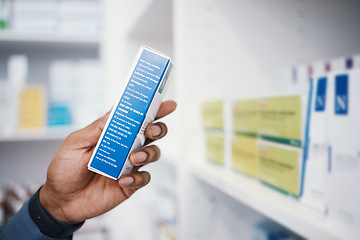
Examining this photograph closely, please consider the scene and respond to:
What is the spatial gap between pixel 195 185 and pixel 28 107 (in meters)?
1.30

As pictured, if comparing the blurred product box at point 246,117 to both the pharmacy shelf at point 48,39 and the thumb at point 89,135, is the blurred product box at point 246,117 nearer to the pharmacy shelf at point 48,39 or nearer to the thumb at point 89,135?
the thumb at point 89,135

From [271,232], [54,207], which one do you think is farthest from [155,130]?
[271,232]

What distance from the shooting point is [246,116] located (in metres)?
0.67

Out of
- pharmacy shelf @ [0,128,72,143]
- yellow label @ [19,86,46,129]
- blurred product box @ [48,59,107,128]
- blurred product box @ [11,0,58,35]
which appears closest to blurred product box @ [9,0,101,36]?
blurred product box @ [11,0,58,35]

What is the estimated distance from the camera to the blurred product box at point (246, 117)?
0.64 meters

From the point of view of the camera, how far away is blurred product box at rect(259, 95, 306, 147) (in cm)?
51

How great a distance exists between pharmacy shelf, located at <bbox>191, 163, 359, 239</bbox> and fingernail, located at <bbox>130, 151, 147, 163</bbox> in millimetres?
219

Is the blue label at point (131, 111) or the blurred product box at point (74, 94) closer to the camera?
the blue label at point (131, 111)

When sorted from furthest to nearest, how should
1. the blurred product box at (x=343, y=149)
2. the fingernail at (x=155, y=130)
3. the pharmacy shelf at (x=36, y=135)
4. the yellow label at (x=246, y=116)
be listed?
the pharmacy shelf at (x=36, y=135) < the yellow label at (x=246, y=116) < the fingernail at (x=155, y=130) < the blurred product box at (x=343, y=149)

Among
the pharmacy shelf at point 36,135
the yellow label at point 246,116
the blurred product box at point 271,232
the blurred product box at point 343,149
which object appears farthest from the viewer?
the pharmacy shelf at point 36,135

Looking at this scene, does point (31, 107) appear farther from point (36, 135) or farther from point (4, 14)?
point (4, 14)

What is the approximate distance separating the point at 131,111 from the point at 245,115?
320mm

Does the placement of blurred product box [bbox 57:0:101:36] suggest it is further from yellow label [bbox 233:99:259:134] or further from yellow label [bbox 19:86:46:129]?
yellow label [bbox 233:99:259:134]

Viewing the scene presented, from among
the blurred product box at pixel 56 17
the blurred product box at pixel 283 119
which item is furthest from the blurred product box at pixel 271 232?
the blurred product box at pixel 56 17
